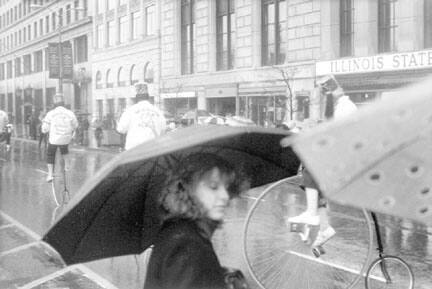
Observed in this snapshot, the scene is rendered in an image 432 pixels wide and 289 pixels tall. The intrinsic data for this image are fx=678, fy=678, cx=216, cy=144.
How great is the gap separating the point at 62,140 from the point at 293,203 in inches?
282

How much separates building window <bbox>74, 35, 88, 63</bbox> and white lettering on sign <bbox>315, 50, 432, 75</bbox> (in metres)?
32.1

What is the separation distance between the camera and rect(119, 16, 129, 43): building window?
48778mm

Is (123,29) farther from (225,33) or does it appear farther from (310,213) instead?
(310,213)

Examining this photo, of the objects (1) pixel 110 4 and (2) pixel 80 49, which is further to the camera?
(2) pixel 80 49

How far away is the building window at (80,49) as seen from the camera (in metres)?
57.3

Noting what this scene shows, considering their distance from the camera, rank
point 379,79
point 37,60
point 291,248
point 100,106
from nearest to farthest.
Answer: point 291,248 → point 379,79 → point 100,106 → point 37,60

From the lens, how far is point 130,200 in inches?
110

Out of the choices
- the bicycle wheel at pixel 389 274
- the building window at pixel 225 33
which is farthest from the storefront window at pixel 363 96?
the bicycle wheel at pixel 389 274

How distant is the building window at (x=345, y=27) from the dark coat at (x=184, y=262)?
27531mm

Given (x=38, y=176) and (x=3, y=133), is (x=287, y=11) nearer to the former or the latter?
(x=3, y=133)

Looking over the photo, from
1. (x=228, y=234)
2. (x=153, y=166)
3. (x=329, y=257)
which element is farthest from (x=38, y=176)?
(x=153, y=166)

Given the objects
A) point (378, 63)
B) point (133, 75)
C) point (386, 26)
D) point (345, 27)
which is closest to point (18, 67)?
point (133, 75)

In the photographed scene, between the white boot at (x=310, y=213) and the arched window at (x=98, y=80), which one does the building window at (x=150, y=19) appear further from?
the white boot at (x=310, y=213)

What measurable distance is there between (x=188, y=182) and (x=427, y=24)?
80.6 ft
